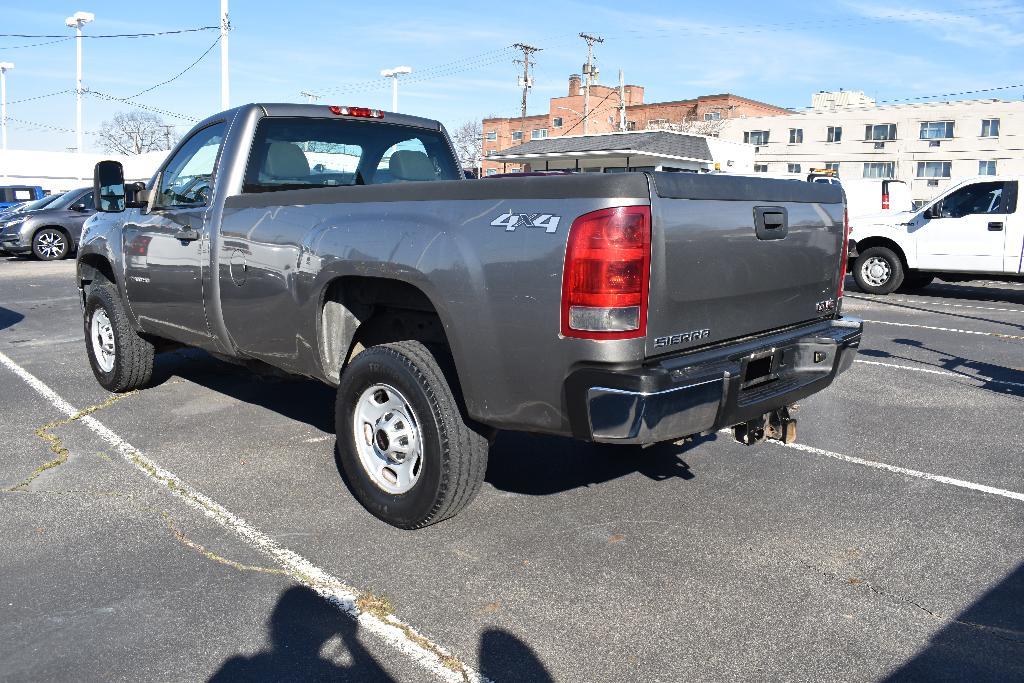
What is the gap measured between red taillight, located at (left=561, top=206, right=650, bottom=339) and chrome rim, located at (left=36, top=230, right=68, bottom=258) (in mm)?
20512

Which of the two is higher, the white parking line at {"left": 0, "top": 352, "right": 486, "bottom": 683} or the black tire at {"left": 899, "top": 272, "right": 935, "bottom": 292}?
the black tire at {"left": 899, "top": 272, "right": 935, "bottom": 292}

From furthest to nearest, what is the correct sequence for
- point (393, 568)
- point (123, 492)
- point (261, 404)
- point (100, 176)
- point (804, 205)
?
point (261, 404)
point (100, 176)
point (123, 492)
point (804, 205)
point (393, 568)

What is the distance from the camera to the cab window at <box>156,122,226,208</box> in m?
5.01

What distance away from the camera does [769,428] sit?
399 centimetres

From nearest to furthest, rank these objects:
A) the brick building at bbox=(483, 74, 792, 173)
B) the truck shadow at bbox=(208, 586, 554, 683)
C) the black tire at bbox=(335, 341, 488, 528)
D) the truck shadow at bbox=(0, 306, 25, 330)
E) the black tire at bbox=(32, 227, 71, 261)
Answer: the truck shadow at bbox=(208, 586, 554, 683)
the black tire at bbox=(335, 341, 488, 528)
the truck shadow at bbox=(0, 306, 25, 330)
the black tire at bbox=(32, 227, 71, 261)
the brick building at bbox=(483, 74, 792, 173)

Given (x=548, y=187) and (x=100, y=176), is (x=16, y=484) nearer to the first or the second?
(x=100, y=176)

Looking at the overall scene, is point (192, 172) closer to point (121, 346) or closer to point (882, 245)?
point (121, 346)

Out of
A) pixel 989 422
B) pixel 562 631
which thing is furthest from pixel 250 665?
pixel 989 422

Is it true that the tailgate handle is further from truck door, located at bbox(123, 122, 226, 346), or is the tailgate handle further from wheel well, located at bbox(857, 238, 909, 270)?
wheel well, located at bbox(857, 238, 909, 270)

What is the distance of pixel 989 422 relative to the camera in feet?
19.3

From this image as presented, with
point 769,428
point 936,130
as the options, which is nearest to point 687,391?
point 769,428

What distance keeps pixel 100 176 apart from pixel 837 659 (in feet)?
17.6

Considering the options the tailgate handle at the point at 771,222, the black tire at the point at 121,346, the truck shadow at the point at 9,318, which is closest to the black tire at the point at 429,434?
the tailgate handle at the point at 771,222

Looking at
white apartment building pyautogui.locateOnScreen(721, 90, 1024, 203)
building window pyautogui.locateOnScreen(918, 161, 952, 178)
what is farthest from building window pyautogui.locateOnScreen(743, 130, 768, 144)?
building window pyautogui.locateOnScreen(918, 161, 952, 178)
